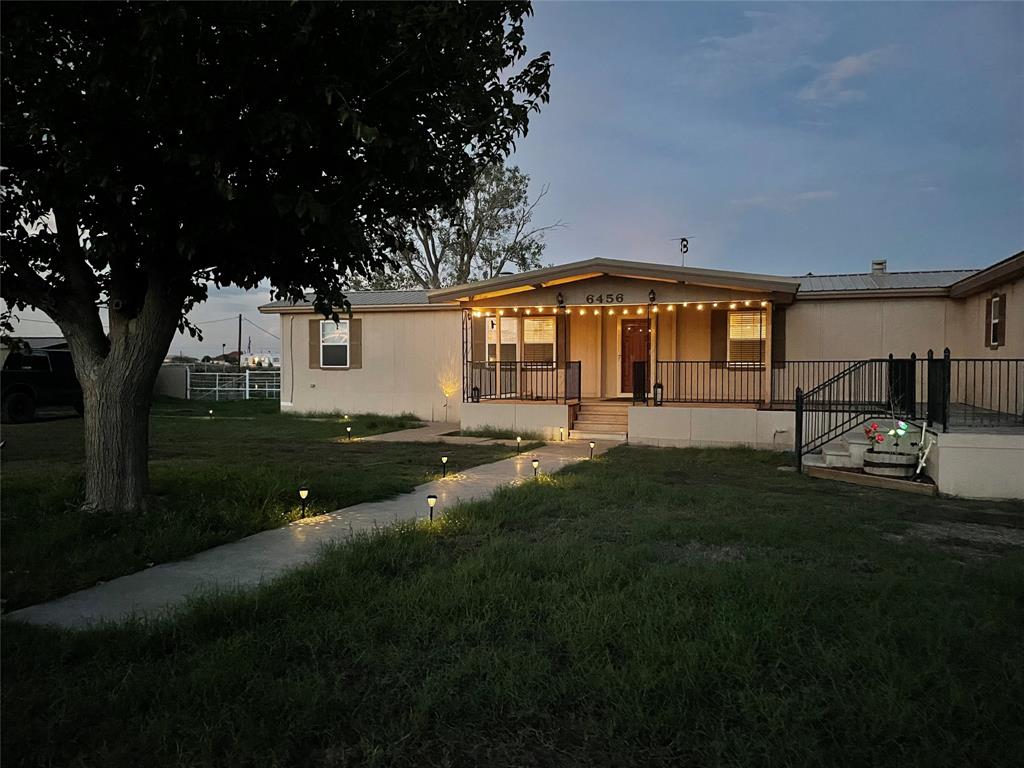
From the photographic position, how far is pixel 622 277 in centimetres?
1341

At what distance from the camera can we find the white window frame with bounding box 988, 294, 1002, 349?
11.2 meters

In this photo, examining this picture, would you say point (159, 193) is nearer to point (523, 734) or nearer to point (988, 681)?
point (523, 734)

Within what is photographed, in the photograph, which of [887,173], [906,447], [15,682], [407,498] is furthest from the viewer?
[887,173]

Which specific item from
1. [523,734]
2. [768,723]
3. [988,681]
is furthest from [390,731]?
[988,681]

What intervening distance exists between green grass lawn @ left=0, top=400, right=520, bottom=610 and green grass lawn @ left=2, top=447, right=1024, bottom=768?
4.25ft

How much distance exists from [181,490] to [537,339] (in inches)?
389

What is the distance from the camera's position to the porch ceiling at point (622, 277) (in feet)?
39.8

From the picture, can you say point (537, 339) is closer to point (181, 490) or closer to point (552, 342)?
point (552, 342)

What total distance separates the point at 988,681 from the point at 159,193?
5.95 m

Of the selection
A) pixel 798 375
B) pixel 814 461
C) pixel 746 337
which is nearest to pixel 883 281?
pixel 798 375

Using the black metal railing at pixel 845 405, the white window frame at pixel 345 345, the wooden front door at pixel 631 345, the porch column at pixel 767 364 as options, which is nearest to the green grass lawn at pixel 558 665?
the black metal railing at pixel 845 405

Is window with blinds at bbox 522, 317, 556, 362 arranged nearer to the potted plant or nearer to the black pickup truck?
the potted plant

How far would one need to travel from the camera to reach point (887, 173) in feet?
56.9

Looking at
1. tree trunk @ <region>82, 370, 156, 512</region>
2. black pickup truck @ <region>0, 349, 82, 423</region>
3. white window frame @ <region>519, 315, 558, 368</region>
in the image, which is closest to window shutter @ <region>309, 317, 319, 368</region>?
black pickup truck @ <region>0, 349, 82, 423</region>
